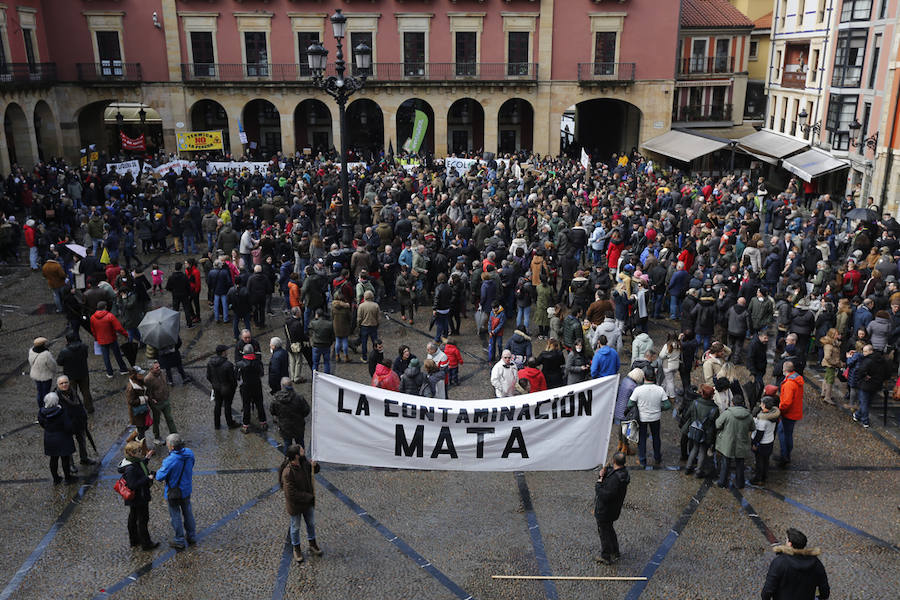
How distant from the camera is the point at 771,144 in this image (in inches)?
1483

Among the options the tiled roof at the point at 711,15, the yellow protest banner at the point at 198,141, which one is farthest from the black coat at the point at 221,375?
the tiled roof at the point at 711,15

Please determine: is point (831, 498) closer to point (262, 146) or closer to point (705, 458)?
point (705, 458)

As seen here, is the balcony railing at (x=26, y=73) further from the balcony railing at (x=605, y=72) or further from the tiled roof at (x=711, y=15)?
the tiled roof at (x=711, y=15)

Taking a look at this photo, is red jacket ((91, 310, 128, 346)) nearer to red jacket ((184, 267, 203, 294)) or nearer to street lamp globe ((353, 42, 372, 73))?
red jacket ((184, 267, 203, 294))

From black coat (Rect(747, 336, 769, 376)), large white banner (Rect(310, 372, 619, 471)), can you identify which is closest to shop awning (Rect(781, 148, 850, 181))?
black coat (Rect(747, 336, 769, 376))

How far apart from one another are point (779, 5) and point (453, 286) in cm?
3435

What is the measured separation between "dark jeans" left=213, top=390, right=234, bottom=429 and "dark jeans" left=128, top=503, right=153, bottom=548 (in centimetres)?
285

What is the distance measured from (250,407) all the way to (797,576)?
305 inches

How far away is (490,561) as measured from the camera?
868 cm

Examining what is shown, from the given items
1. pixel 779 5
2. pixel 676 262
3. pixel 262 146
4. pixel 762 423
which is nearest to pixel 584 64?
pixel 779 5

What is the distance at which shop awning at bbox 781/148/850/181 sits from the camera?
30.7 metres

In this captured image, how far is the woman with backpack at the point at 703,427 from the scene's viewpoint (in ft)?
33.4

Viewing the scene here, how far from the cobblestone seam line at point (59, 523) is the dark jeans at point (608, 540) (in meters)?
6.22

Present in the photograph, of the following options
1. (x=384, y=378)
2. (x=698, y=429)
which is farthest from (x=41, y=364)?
(x=698, y=429)
